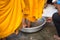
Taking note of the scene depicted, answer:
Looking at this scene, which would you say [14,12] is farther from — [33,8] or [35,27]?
[35,27]

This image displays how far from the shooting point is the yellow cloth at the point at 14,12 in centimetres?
112

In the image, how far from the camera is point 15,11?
1.15 meters

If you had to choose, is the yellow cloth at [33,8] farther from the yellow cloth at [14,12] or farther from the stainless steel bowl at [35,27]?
the stainless steel bowl at [35,27]

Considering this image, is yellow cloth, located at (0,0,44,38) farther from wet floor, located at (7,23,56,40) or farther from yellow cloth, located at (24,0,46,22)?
wet floor, located at (7,23,56,40)

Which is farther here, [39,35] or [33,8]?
[39,35]

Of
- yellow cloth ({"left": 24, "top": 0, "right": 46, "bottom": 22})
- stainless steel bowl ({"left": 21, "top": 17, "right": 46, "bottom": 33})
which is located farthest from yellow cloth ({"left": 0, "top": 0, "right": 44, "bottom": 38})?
stainless steel bowl ({"left": 21, "top": 17, "right": 46, "bottom": 33})

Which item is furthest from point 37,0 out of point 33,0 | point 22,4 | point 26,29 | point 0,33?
point 26,29

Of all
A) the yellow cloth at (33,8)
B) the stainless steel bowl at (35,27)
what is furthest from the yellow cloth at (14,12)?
the stainless steel bowl at (35,27)

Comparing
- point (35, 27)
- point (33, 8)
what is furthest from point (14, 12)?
point (35, 27)

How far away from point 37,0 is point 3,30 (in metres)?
0.38

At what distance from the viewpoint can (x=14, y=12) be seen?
116cm

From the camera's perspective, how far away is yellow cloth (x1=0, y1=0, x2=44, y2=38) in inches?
44.0

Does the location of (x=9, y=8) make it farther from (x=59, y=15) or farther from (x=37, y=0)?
(x=59, y=15)

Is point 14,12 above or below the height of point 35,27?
above
